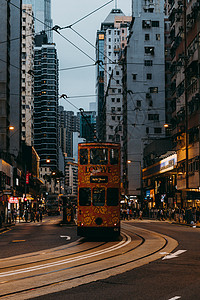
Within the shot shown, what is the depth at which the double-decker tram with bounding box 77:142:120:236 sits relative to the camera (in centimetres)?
2364

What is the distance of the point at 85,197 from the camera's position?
23953 millimetres

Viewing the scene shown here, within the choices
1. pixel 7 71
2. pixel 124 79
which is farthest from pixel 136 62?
pixel 7 71

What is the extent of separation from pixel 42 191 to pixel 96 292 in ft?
533

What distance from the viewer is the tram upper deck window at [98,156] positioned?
77.4 ft

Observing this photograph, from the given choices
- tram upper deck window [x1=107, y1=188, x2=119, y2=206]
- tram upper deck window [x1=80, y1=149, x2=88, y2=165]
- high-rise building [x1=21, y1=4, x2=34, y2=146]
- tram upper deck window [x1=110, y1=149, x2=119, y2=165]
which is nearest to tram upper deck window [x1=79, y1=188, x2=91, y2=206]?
tram upper deck window [x1=107, y1=188, x2=119, y2=206]

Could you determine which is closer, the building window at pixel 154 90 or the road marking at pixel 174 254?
the road marking at pixel 174 254

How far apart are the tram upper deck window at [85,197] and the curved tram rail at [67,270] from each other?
16.0 feet

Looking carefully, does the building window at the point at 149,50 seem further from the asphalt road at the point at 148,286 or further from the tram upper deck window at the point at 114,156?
the asphalt road at the point at 148,286

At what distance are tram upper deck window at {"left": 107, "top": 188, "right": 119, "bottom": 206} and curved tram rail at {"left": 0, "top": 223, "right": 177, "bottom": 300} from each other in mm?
4767

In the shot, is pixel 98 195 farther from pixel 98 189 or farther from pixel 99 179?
pixel 99 179

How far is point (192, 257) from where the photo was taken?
16.5 meters

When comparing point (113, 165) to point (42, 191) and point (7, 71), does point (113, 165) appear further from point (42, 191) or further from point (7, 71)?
point (42, 191)

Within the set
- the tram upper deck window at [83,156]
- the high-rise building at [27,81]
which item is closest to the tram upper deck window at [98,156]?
the tram upper deck window at [83,156]

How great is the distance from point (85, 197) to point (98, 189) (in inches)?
30.3
